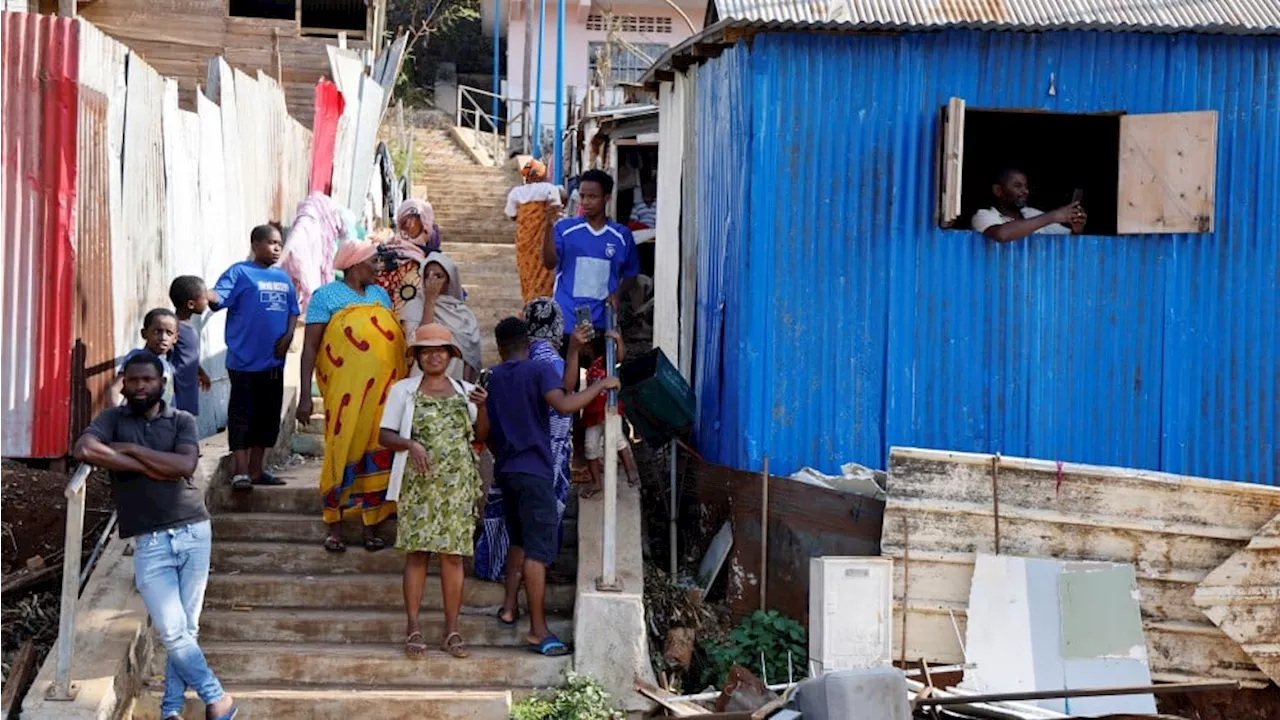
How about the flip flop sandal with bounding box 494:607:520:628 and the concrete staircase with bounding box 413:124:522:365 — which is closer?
the flip flop sandal with bounding box 494:607:520:628

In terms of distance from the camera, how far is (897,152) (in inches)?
314

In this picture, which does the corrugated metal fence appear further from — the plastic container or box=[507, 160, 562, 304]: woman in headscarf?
box=[507, 160, 562, 304]: woman in headscarf

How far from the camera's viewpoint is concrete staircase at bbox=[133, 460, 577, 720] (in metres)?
6.67

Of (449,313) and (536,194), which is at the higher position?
(536,194)

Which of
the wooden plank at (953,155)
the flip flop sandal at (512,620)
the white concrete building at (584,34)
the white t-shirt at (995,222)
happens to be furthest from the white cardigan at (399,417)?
the white concrete building at (584,34)

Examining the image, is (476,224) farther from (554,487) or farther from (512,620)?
(512,620)

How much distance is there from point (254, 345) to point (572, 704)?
2.76 metres

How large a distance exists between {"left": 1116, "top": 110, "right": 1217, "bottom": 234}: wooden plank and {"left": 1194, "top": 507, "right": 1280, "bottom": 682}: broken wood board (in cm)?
185

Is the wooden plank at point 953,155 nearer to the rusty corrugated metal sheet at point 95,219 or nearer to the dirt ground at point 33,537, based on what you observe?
the rusty corrugated metal sheet at point 95,219

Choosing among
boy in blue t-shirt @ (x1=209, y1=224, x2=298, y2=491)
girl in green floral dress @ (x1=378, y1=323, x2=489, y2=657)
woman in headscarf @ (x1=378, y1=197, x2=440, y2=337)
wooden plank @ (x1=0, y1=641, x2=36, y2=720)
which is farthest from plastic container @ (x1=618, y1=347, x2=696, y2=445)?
wooden plank @ (x1=0, y1=641, x2=36, y2=720)

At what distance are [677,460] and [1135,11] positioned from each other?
12.2 feet

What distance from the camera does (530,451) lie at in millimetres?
7023

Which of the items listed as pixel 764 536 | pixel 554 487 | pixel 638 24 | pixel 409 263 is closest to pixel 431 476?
pixel 554 487

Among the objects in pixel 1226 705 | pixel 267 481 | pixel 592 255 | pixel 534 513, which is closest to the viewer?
pixel 534 513
